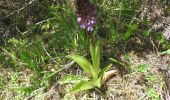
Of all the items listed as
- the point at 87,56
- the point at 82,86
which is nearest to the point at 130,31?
the point at 87,56

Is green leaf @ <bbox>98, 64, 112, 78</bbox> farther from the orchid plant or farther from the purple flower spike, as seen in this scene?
the purple flower spike

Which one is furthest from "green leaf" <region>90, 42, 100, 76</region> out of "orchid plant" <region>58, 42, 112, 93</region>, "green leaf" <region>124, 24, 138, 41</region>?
"green leaf" <region>124, 24, 138, 41</region>

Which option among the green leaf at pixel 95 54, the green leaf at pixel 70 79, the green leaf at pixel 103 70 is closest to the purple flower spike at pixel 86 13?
the green leaf at pixel 95 54

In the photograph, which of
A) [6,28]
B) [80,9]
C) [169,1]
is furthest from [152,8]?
[6,28]

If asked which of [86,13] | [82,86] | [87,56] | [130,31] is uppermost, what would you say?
[86,13]

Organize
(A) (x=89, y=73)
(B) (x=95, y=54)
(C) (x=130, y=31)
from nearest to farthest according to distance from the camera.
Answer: (B) (x=95, y=54) < (A) (x=89, y=73) < (C) (x=130, y=31)

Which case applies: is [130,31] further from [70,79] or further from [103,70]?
[70,79]

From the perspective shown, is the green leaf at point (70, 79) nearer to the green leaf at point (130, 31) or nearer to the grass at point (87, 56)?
the grass at point (87, 56)
